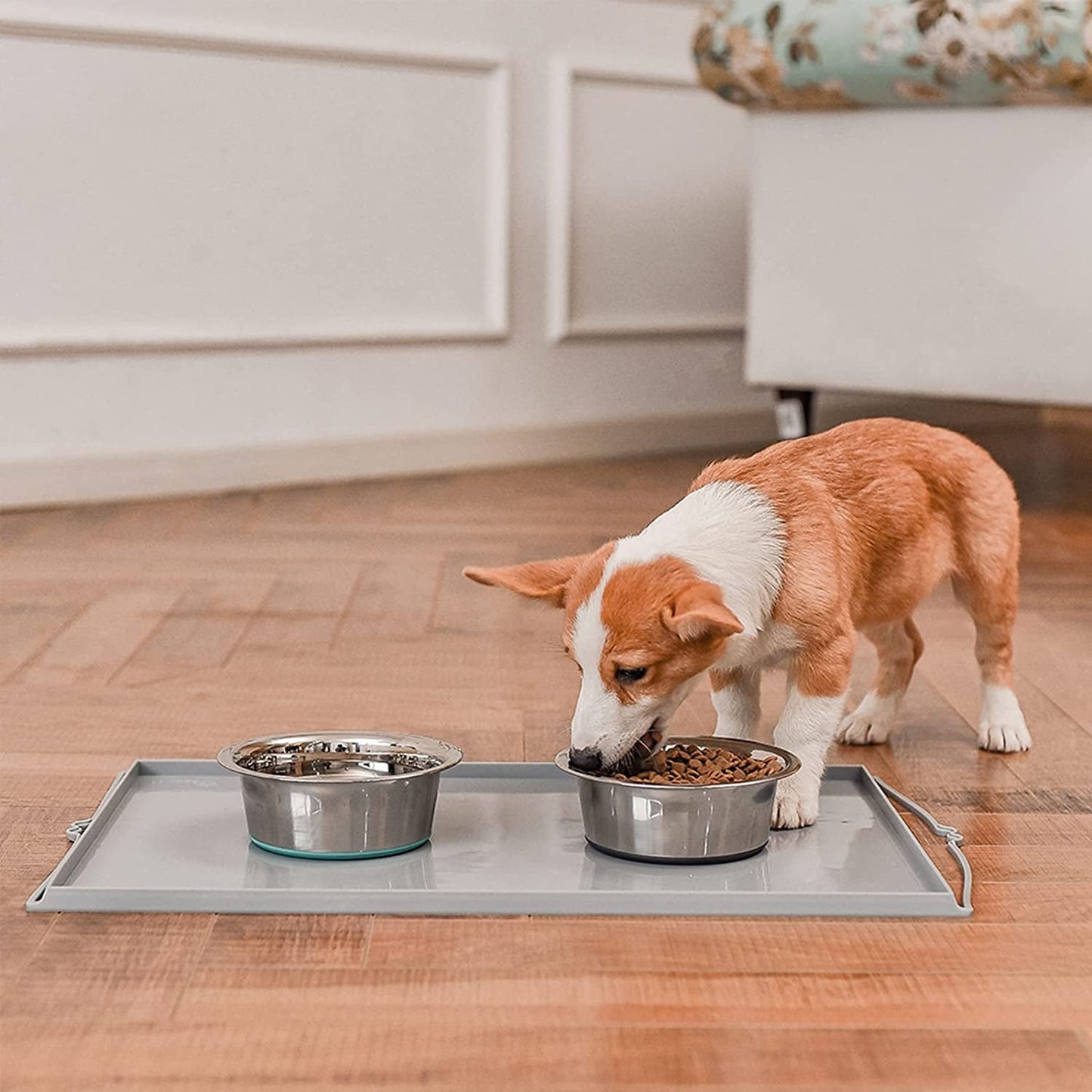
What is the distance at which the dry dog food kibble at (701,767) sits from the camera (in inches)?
55.7

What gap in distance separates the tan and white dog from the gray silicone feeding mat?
88mm

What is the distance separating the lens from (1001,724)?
1780 millimetres

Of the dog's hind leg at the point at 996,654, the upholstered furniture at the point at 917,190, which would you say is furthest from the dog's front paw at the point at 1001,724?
the upholstered furniture at the point at 917,190

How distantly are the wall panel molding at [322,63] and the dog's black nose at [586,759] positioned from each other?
2072 millimetres

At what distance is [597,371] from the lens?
13.4ft

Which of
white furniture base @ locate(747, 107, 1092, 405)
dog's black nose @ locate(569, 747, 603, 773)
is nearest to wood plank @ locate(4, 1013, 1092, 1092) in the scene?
dog's black nose @ locate(569, 747, 603, 773)

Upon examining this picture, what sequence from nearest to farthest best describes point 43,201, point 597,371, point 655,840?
point 655,840
point 43,201
point 597,371

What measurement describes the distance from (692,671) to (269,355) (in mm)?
2281

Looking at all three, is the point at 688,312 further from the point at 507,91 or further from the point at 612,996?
the point at 612,996

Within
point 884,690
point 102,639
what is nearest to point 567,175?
point 102,639

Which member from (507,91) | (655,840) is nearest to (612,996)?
(655,840)

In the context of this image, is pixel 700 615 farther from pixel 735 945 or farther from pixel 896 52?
pixel 896 52

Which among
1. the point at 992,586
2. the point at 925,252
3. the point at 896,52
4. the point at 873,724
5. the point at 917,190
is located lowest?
the point at 873,724

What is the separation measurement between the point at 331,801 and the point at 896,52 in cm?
210
